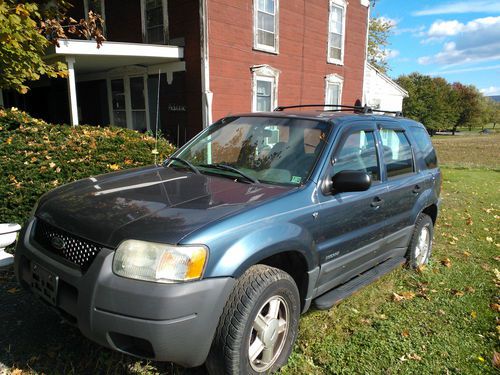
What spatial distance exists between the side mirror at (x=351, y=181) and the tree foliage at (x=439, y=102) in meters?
70.0

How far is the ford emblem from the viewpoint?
8.39 ft

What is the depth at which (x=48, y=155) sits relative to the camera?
544 centimetres

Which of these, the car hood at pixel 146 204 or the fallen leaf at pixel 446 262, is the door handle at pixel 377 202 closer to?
the car hood at pixel 146 204

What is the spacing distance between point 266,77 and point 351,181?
11037 millimetres

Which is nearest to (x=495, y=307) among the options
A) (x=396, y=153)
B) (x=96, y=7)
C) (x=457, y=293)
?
(x=457, y=293)

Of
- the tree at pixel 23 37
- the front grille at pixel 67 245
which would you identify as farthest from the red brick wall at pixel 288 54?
the front grille at pixel 67 245

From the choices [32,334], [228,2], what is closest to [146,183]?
[32,334]

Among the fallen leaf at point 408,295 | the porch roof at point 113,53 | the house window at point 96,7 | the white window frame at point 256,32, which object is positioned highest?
the house window at point 96,7

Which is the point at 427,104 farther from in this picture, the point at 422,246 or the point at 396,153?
the point at 396,153

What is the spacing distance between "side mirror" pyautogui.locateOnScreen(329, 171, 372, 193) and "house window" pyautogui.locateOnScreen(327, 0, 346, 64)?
45.5ft

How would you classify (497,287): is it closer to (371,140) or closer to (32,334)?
(371,140)

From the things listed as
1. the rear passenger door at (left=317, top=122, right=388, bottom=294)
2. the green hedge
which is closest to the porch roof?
the green hedge

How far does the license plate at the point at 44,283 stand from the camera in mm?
2480

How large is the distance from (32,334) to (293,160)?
7.86 ft
